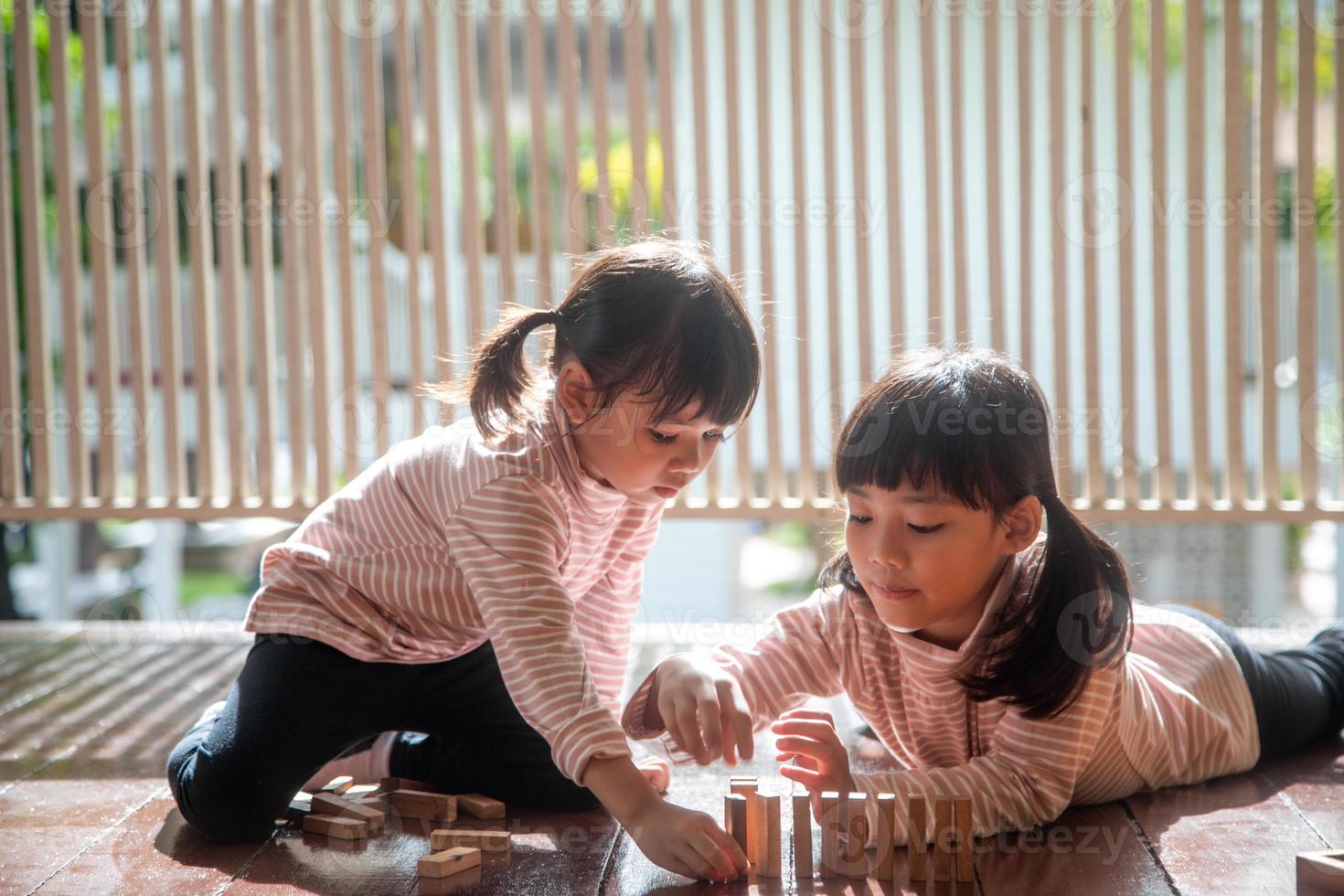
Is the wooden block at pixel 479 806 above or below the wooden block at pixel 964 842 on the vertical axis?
below

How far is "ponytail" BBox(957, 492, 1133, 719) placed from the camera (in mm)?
1186

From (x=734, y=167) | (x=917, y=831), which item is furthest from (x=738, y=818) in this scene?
(x=734, y=167)

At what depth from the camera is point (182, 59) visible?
2268 mm

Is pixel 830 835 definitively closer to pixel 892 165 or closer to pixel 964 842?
pixel 964 842

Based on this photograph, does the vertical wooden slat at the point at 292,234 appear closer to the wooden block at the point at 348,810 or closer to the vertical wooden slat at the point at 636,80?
the vertical wooden slat at the point at 636,80

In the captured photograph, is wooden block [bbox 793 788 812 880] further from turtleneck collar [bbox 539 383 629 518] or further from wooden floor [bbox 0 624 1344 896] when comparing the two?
turtleneck collar [bbox 539 383 629 518]

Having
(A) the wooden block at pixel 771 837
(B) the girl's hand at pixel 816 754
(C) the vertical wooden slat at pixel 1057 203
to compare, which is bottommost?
(A) the wooden block at pixel 771 837

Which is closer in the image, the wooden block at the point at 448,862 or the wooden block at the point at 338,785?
the wooden block at the point at 448,862

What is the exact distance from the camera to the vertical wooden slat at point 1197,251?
7.07ft

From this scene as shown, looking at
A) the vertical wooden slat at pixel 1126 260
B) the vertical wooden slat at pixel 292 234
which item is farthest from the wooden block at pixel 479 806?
the vertical wooden slat at pixel 1126 260

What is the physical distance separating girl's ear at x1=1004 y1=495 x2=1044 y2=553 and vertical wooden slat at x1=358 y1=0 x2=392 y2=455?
1.26 metres

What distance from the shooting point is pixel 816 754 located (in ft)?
3.74

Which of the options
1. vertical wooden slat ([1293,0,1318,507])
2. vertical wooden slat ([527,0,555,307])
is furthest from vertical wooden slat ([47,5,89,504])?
vertical wooden slat ([1293,0,1318,507])

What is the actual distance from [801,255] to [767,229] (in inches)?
2.8
